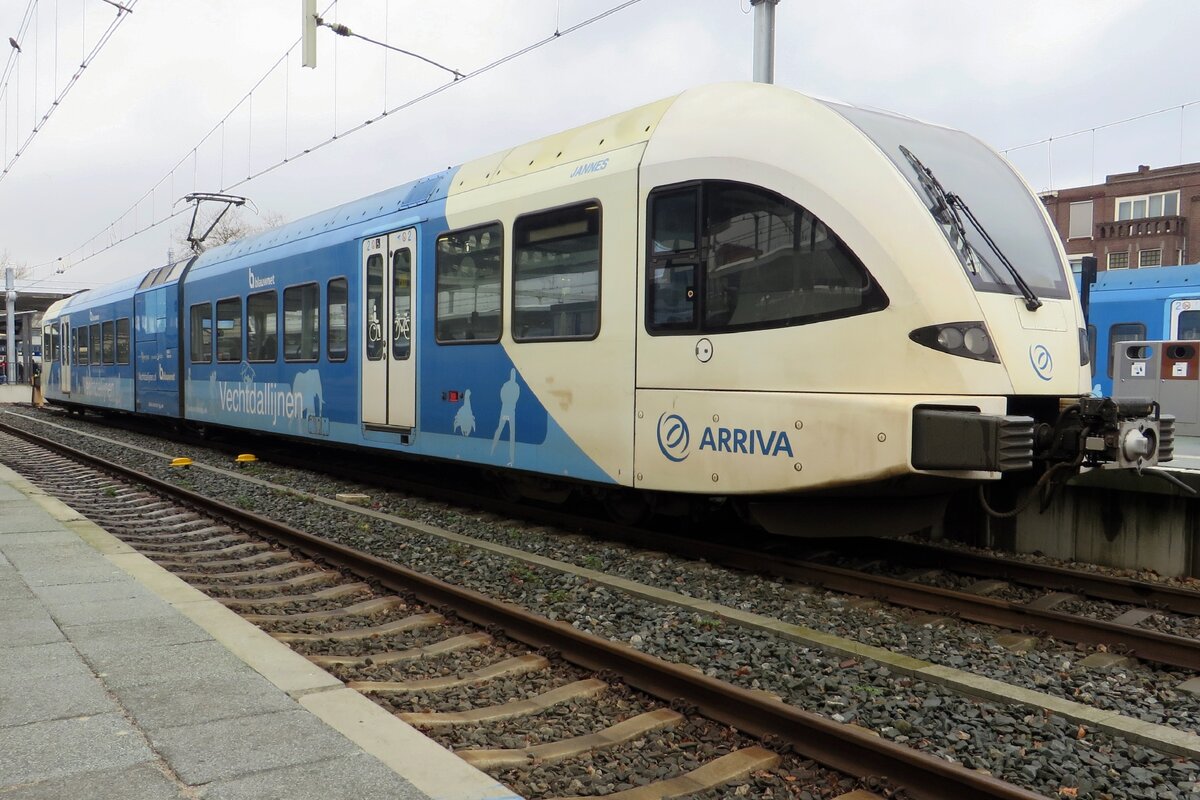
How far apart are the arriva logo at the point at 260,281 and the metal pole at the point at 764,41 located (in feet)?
22.4

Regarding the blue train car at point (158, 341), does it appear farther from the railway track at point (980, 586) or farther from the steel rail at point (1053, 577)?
the steel rail at point (1053, 577)

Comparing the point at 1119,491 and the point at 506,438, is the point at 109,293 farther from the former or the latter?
the point at 1119,491

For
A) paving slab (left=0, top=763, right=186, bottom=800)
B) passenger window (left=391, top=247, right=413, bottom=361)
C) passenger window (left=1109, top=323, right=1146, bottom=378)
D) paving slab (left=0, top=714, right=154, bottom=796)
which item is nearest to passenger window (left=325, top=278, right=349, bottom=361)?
passenger window (left=391, top=247, right=413, bottom=361)

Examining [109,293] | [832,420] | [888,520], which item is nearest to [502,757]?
[832,420]

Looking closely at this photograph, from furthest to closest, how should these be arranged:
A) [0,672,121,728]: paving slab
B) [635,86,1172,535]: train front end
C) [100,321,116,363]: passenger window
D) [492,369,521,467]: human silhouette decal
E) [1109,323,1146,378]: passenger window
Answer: [100,321,116,363]: passenger window → [1109,323,1146,378]: passenger window → [492,369,521,467]: human silhouette decal → [635,86,1172,535]: train front end → [0,672,121,728]: paving slab

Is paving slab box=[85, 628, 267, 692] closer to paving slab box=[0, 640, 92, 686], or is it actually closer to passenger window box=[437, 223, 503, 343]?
paving slab box=[0, 640, 92, 686]

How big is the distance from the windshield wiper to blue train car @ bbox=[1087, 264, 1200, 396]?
34.0 feet

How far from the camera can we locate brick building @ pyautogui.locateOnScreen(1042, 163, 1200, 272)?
3672cm

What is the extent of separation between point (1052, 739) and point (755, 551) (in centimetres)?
349

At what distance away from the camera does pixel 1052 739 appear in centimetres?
362

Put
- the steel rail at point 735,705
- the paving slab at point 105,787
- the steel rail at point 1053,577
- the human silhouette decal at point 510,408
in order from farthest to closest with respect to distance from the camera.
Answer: the human silhouette decal at point 510,408 < the steel rail at point 1053,577 < the steel rail at point 735,705 < the paving slab at point 105,787

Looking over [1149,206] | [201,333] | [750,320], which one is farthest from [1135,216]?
[750,320]

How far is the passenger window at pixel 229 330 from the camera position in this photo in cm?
1394

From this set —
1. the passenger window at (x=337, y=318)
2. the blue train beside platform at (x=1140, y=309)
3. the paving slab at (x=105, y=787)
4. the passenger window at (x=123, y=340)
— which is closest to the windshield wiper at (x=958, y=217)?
the paving slab at (x=105, y=787)
